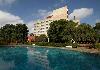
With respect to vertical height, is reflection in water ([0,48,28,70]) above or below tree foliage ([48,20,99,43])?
below

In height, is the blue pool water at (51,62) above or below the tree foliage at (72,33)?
below

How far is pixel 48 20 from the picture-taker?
174875 mm

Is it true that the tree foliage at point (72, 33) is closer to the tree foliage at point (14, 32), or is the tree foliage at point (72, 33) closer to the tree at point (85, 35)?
the tree at point (85, 35)

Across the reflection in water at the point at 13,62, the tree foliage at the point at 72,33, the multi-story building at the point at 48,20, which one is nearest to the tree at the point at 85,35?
the tree foliage at the point at 72,33

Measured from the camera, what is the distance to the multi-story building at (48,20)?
531 ft

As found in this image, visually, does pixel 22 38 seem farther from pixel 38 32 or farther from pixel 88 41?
pixel 88 41

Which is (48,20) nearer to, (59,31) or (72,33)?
(59,31)

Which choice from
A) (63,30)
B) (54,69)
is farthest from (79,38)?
(54,69)

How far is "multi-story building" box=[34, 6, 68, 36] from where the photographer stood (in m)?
162

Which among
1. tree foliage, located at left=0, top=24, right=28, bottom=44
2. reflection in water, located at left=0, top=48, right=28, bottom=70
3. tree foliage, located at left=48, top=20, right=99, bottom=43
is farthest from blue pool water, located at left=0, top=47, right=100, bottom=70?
tree foliage, located at left=0, top=24, right=28, bottom=44

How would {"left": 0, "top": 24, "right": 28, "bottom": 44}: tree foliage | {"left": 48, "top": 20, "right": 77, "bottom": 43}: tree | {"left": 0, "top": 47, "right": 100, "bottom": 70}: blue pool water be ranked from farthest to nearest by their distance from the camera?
{"left": 0, "top": 24, "right": 28, "bottom": 44}: tree foliage, {"left": 48, "top": 20, "right": 77, "bottom": 43}: tree, {"left": 0, "top": 47, "right": 100, "bottom": 70}: blue pool water

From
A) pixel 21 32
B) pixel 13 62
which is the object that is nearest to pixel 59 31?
pixel 21 32

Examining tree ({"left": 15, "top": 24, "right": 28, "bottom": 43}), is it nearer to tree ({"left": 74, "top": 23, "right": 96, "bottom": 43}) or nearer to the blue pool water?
tree ({"left": 74, "top": 23, "right": 96, "bottom": 43})

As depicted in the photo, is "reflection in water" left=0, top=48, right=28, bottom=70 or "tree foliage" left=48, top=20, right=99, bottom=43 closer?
"reflection in water" left=0, top=48, right=28, bottom=70
